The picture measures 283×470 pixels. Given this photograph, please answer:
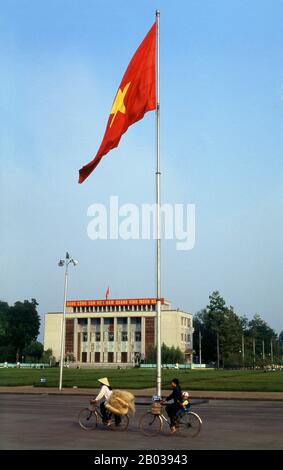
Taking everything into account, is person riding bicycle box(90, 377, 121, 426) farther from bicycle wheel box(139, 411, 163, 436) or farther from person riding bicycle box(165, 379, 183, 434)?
person riding bicycle box(165, 379, 183, 434)

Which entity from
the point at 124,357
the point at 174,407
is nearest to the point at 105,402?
the point at 174,407

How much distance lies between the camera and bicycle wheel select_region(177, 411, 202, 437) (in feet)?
48.1

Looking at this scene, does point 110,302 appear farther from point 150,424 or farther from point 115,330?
point 150,424

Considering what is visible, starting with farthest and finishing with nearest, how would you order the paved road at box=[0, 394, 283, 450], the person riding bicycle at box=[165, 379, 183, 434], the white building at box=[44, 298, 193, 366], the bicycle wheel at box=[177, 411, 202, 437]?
1. the white building at box=[44, 298, 193, 366]
2. the person riding bicycle at box=[165, 379, 183, 434]
3. the bicycle wheel at box=[177, 411, 202, 437]
4. the paved road at box=[0, 394, 283, 450]

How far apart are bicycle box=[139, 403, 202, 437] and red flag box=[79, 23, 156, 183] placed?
7742mm

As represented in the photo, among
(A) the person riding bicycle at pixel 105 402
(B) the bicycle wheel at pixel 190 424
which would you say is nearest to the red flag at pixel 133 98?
(A) the person riding bicycle at pixel 105 402

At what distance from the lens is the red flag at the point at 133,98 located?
18.1m

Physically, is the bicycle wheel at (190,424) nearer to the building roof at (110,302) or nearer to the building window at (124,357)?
the building roof at (110,302)

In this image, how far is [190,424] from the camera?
585 inches

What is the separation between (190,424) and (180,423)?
30 cm

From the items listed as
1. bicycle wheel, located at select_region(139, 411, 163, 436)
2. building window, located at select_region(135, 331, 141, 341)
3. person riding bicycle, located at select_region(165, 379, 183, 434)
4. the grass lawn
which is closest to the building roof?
building window, located at select_region(135, 331, 141, 341)
